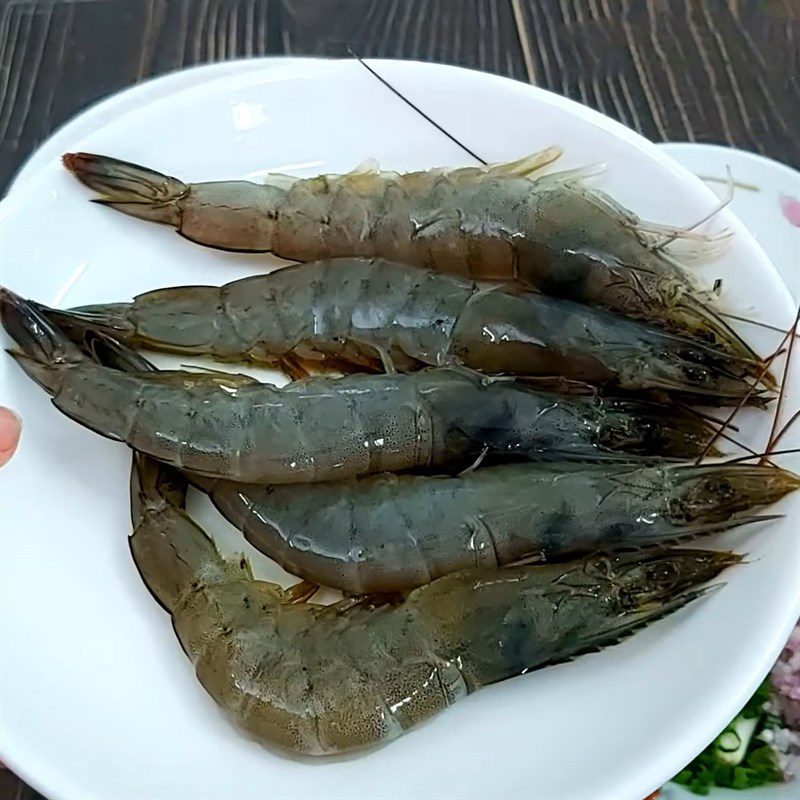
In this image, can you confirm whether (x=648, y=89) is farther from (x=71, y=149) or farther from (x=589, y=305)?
(x=71, y=149)

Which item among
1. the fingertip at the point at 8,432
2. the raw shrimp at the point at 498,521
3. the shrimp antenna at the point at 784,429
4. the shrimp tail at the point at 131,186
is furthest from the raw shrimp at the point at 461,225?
the fingertip at the point at 8,432

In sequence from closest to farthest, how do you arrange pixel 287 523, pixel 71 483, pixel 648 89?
1. pixel 287 523
2. pixel 71 483
3. pixel 648 89

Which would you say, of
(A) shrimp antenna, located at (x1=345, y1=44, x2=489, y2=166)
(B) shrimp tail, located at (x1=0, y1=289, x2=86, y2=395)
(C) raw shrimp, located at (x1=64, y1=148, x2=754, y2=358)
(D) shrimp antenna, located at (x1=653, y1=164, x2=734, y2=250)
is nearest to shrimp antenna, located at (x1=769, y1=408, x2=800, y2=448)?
(C) raw shrimp, located at (x1=64, y1=148, x2=754, y2=358)

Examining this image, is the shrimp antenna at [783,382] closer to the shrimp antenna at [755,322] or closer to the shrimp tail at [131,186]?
the shrimp antenna at [755,322]

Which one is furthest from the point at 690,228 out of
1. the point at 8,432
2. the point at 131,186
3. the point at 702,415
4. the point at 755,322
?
the point at 8,432

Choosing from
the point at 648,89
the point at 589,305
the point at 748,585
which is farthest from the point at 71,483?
the point at 648,89

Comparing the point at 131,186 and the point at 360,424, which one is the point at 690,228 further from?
the point at 131,186

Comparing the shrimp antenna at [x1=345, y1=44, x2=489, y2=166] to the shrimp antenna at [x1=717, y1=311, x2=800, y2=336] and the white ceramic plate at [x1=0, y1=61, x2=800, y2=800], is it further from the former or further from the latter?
the shrimp antenna at [x1=717, y1=311, x2=800, y2=336]
